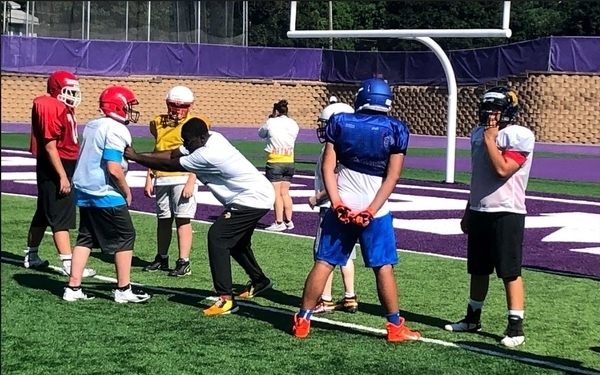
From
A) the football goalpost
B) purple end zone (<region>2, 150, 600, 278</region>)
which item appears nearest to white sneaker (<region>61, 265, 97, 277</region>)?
purple end zone (<region>2, 150, 600, 278</region>)

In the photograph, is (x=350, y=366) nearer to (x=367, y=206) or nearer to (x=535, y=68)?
(x=367, y=206)

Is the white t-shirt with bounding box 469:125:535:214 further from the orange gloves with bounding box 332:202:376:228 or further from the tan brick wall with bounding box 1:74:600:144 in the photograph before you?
the tan brick wall with bounding box 1:74:600:144

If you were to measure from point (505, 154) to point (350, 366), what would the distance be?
1710 mm

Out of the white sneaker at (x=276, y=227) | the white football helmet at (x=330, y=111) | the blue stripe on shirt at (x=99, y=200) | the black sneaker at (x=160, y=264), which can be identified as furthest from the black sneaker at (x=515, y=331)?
the white sneaker at (x=276, y=227)

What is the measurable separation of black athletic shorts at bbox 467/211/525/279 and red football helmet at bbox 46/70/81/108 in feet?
11.8

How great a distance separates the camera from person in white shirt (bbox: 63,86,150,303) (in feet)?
22.7

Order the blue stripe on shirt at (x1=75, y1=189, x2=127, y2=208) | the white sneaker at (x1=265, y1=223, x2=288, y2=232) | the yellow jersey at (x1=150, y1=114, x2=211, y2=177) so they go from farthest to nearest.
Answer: the white sneaker at (x1=265, y1=223, x2=288, y2=232) < the yellow jersey at (x1=150, y1=114, x2=211, y2=177) < the blue stripe on shirt at (x1=75, y1=189, x2=127, y2=208)

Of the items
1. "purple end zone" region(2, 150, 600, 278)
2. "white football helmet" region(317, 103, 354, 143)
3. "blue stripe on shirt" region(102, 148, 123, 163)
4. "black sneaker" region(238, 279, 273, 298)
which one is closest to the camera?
"blue stripe on shirt" region(102, 148, 123, 163)

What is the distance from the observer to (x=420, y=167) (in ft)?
76.9

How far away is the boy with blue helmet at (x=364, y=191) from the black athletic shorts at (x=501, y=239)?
0.63 metres

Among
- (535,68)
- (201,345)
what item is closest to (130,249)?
(201,345)

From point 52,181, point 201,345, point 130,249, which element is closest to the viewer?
point 201,345

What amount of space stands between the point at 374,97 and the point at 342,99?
34.5 meters

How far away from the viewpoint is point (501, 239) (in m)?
6.05
